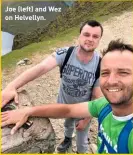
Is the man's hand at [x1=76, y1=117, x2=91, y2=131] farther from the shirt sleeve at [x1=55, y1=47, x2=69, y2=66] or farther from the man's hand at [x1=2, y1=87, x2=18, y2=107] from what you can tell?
the man's hand at [x1=2, y1=87, x2=18, y2=107]

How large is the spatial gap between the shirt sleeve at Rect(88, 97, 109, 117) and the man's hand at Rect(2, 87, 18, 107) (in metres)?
1.17

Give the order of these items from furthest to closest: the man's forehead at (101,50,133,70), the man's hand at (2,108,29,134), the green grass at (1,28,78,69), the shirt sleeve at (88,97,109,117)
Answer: the green grass at (1,28,78,69) → the man's hand at (2,108,29,134) → the shirt sleeve at (88,97,109,117) → the man's forehead at (101,50,133,70)

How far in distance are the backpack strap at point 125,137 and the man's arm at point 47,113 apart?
0.74 metres

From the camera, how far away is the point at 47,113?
3891 mm

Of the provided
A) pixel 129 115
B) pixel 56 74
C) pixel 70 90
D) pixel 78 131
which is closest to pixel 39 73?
pixel 70 90

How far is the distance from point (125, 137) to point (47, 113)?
1.16m

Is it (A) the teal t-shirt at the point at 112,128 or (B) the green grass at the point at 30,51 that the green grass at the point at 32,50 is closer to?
(B) the green grass at the point at 30,51

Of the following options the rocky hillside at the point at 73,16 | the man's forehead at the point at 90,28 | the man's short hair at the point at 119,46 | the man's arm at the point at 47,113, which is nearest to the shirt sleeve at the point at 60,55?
the man's forehead at the point at 90,28

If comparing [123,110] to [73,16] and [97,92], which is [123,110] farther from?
[73,16]

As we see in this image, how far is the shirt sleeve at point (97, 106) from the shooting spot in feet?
11.4

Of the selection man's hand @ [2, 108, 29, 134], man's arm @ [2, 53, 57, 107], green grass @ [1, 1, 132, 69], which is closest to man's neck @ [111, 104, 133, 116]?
man's hand @ [2, 108, 29, 134]

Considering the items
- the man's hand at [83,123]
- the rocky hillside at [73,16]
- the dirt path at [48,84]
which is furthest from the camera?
the rocky hillside at [73,16]

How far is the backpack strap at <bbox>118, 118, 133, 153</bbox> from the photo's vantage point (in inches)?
117

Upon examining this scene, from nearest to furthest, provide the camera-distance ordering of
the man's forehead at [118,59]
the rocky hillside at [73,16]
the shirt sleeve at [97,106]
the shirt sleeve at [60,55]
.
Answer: the man's forehead at [118,59] → the shirt sleeve at [97,106] → the shirt sleeve at [60,55] → the rocky hillside at [73,16]
